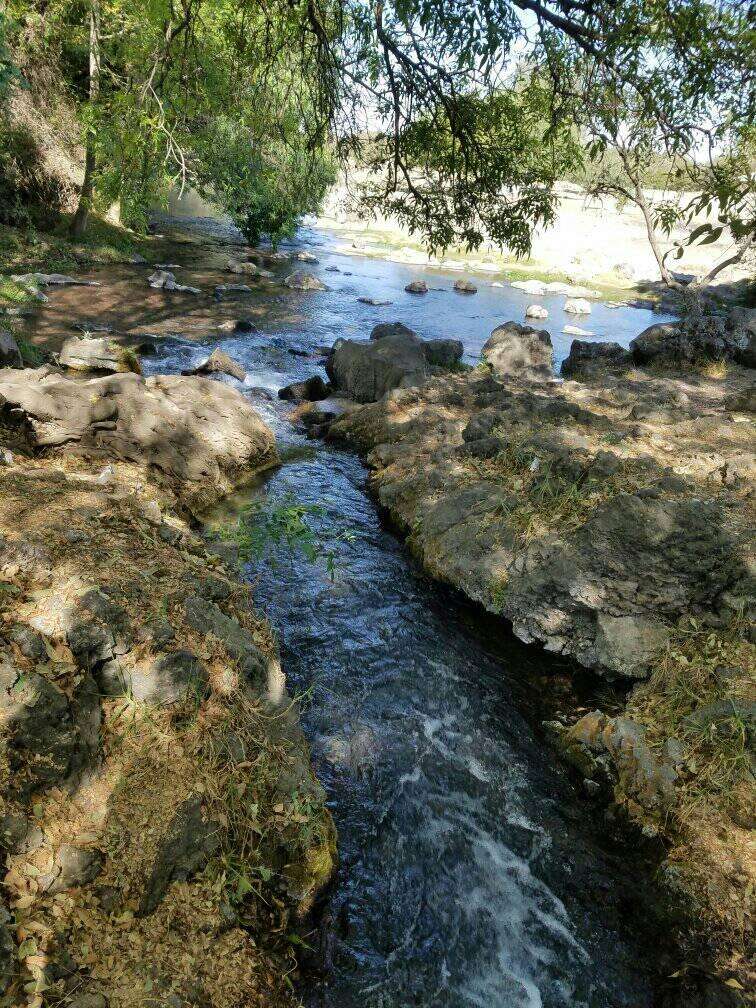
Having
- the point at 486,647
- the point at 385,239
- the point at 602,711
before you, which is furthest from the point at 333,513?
the point at 385,239

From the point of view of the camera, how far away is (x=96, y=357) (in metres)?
11.1

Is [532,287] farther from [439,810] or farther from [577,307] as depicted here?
[439,810]

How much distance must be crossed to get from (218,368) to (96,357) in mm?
2702

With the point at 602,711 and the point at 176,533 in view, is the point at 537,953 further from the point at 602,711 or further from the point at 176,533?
the point at 176,533

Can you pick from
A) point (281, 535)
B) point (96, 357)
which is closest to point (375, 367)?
point (96, 357)

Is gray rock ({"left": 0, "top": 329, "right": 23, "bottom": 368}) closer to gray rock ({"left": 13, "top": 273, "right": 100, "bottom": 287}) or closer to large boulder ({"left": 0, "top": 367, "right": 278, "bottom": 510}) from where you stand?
large boulder ({"left": 0, "top": 367, "right": 278, "bottom": 510})

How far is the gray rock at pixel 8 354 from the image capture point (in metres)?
9.15

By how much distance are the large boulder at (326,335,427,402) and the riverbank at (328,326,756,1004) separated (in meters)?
2.78

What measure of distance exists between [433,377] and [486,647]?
774 centimetres

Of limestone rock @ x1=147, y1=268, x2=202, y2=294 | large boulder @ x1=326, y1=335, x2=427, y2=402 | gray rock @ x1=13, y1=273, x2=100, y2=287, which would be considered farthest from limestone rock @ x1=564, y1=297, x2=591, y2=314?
gray rock @ x1=13, y1=273, x2=100, y2=287

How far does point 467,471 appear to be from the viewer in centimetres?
863

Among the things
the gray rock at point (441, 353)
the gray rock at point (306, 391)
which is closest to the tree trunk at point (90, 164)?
the gray rock at point (306, 391)

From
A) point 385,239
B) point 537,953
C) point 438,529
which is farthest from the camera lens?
point 385,239

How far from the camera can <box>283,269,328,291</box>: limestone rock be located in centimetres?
2439
